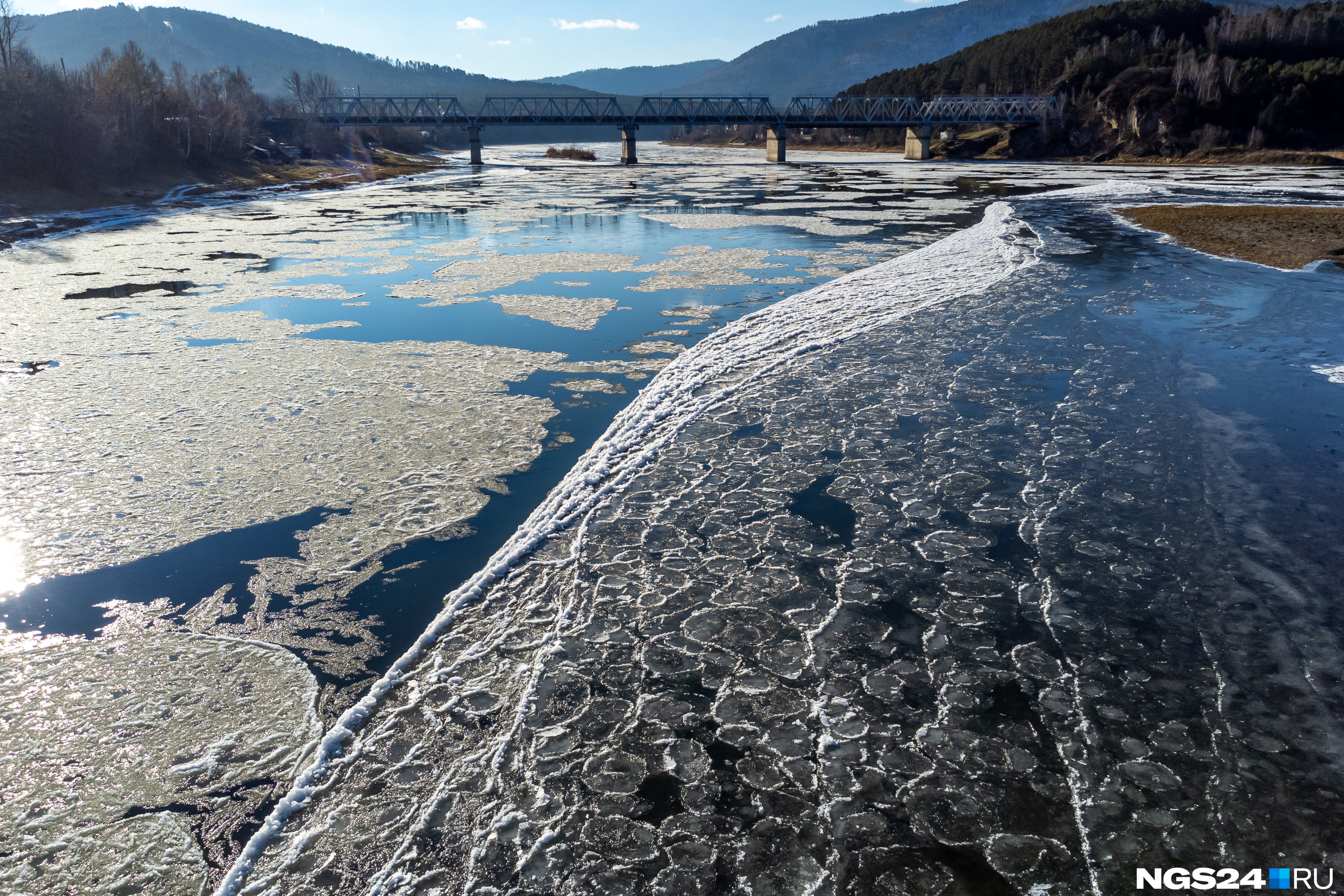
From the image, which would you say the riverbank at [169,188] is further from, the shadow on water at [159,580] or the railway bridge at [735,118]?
the shadow on water at [159,580]

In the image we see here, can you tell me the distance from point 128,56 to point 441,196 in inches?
1668

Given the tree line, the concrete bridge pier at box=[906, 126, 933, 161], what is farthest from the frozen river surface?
the concrete bridge pier at box=[906, 126, 933, 161]

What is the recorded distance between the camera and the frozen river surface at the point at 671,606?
3.61 m

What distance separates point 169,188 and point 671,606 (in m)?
58.9

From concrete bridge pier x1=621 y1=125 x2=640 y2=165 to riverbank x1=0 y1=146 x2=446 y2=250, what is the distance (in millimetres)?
24547

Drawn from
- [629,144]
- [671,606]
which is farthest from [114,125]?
[671,606]

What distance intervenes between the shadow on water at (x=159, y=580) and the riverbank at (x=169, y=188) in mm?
27313

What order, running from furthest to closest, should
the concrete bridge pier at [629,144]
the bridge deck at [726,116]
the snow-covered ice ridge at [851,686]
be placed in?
the bridge deck at [726,116]
the concrete bridge pier at [629,144]
the snow-covered ice ridge at [851,686]

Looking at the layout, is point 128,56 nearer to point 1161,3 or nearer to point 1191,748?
point 1191,748

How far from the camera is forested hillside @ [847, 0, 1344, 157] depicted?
87.1 metres

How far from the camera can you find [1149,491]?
699 cm

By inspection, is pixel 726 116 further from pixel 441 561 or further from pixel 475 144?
pixel 441 561

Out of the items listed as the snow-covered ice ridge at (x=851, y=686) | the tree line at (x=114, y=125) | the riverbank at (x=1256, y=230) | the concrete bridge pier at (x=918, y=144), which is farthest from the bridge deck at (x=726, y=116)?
the snow-covered ice ridge at (x=851, y=686)

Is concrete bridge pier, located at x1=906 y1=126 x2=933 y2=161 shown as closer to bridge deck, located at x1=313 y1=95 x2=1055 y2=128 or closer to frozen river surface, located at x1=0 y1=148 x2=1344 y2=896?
bridge deck, located at x1=313 y1=95 x2=1055 y2=128
